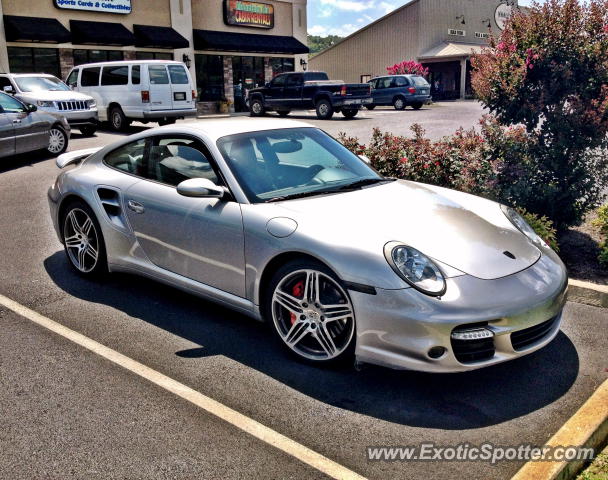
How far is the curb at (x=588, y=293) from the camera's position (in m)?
5.49

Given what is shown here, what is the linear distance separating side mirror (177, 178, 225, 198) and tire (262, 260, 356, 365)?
0.78m

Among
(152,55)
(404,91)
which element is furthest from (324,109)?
(152,55)

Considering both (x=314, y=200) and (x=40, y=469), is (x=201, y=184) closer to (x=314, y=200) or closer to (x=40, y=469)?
(x=314, y=200)

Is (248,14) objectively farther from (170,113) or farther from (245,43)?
(170,113)

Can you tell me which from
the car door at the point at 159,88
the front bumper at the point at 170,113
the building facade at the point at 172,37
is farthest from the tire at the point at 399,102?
the car door at the point at 159,88

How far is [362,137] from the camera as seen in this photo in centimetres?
1755

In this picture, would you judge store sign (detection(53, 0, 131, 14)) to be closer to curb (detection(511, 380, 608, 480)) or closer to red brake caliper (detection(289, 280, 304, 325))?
red brake caliper (detection(289, 280, 304, 325))

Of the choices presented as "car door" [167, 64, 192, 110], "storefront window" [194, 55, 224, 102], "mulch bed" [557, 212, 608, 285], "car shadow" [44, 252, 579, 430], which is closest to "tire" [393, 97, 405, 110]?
"storefront window" [194, 55, 224, 102]

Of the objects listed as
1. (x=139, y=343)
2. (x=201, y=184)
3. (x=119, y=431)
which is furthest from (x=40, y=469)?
(x=201, y=184)

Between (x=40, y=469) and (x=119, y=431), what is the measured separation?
454mm

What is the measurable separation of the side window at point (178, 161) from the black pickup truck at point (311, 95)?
65.5 ft

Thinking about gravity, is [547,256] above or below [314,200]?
below

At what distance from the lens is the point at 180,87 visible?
2020cm

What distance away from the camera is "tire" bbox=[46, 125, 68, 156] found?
14375 millimetres
